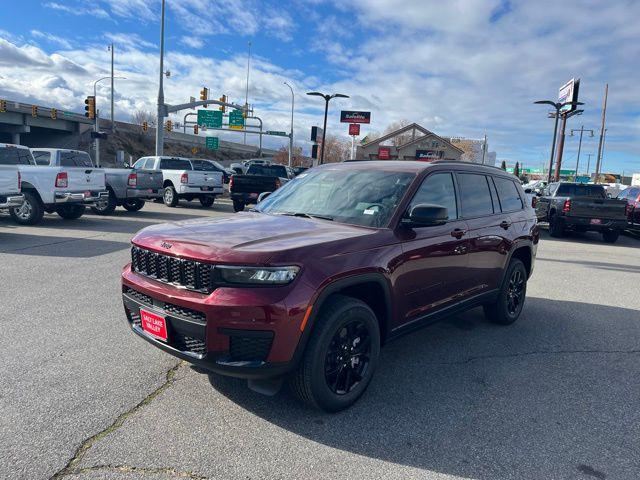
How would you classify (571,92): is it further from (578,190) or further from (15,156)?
(15,156)

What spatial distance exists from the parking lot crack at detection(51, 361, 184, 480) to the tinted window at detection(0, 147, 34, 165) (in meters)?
10.2

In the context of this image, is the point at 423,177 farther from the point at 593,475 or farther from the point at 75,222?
the point at 75,222

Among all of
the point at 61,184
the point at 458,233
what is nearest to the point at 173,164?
the point at 61,184

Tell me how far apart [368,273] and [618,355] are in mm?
3091

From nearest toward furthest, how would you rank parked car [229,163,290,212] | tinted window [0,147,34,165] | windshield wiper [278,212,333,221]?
1. windshield wiper [278,212,333,221]
2. tinted window [0,147,34,165]
3. parked car [229,163,290,212]

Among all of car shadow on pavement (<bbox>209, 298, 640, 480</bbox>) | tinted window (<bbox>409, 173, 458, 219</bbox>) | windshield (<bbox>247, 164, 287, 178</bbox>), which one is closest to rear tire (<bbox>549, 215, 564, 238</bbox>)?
windshield (<bbox>247, 164, 287, 178</bbox>)

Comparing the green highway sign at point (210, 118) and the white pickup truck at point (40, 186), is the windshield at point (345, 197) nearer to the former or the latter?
the white pickup truck at point (40, 186)

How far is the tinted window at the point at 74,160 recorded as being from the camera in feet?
41.7

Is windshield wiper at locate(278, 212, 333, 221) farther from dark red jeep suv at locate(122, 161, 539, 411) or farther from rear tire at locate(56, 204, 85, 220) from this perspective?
rear tire at locate(56, 204, 85, 220)

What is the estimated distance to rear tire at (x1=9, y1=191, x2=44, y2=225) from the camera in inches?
468

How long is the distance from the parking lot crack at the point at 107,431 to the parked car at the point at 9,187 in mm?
8584

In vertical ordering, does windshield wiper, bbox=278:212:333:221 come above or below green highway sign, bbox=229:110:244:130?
below

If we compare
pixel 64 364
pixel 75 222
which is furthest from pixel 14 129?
pixel 64 364

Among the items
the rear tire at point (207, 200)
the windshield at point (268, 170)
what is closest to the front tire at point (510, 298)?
the rear tire at point (207, 200)
